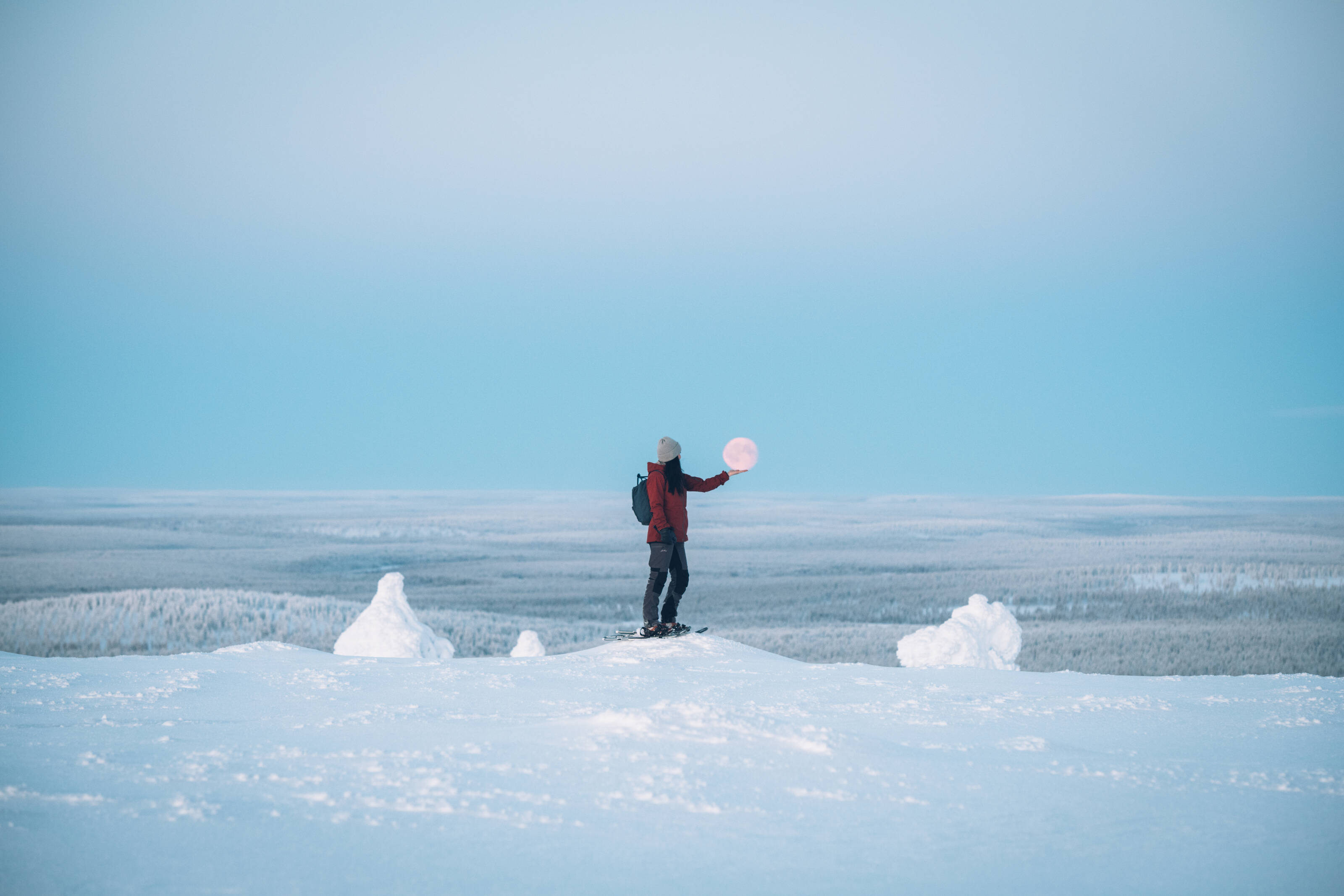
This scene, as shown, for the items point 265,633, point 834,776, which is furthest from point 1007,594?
point 834,776

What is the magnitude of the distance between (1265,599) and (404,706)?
110 ft

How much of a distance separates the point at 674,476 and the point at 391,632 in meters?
9.84

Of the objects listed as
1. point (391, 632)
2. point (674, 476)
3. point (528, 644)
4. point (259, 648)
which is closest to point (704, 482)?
point (674, 476)

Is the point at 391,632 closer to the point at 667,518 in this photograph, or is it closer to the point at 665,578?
the point at 665,578

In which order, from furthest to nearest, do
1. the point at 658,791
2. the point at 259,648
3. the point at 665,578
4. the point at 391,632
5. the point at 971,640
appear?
the point at 971,640
the point at 391,632
the point at 665,578
the point at 259,648
the point at 658,791

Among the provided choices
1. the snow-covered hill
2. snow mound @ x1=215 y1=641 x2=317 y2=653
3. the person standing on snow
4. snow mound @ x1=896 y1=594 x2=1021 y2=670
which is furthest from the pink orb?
snow mound @ x1=896 y1=594 x2=1021 y2=670

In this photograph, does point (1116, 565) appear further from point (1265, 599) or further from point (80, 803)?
point (80, 803)

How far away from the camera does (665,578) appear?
9.96 meters

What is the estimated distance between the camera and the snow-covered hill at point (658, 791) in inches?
126

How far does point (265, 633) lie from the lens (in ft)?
78.6

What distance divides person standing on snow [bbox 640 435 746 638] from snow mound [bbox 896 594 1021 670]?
893cm

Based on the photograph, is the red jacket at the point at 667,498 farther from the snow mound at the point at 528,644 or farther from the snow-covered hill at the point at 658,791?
the snow mound at the point at 528,644

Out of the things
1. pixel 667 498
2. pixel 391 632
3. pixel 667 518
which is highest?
pixel 667 498

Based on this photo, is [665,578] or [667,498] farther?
[665,578]
